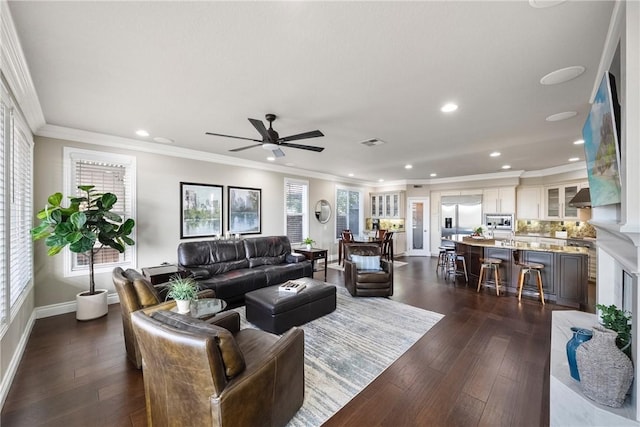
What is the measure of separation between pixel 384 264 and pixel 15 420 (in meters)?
4.50

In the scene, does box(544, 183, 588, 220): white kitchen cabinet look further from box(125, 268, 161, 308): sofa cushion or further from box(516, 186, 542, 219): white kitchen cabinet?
box(125, 268, 161, 308): sofa cushion

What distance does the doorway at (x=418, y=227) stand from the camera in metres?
9.01

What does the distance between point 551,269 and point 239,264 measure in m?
5.59

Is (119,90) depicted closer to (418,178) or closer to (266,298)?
(266,298)

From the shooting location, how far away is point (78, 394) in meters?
2.13

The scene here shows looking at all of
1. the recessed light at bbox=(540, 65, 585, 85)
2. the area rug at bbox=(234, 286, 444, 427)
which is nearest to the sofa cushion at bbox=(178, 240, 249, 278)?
the area rug at bbox=(234, 286, 444, 427)

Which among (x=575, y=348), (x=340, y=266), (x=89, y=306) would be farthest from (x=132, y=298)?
(x=340, y=266)

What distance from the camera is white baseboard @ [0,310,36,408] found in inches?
81.5

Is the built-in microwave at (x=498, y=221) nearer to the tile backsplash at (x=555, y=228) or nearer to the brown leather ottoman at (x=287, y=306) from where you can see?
the tile backsplash at (x=555, y=228)

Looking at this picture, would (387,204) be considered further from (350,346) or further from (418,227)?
(350,346)

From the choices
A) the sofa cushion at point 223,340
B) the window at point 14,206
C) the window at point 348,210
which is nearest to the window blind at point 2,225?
the window at point 14,206

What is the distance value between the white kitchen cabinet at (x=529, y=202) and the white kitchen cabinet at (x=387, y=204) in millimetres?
3329

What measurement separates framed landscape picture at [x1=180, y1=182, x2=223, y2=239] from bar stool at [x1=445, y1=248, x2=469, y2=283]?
5389 mm

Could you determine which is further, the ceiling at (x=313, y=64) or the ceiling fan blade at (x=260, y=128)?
the ceiling fan blade at (x=260, y=128)
